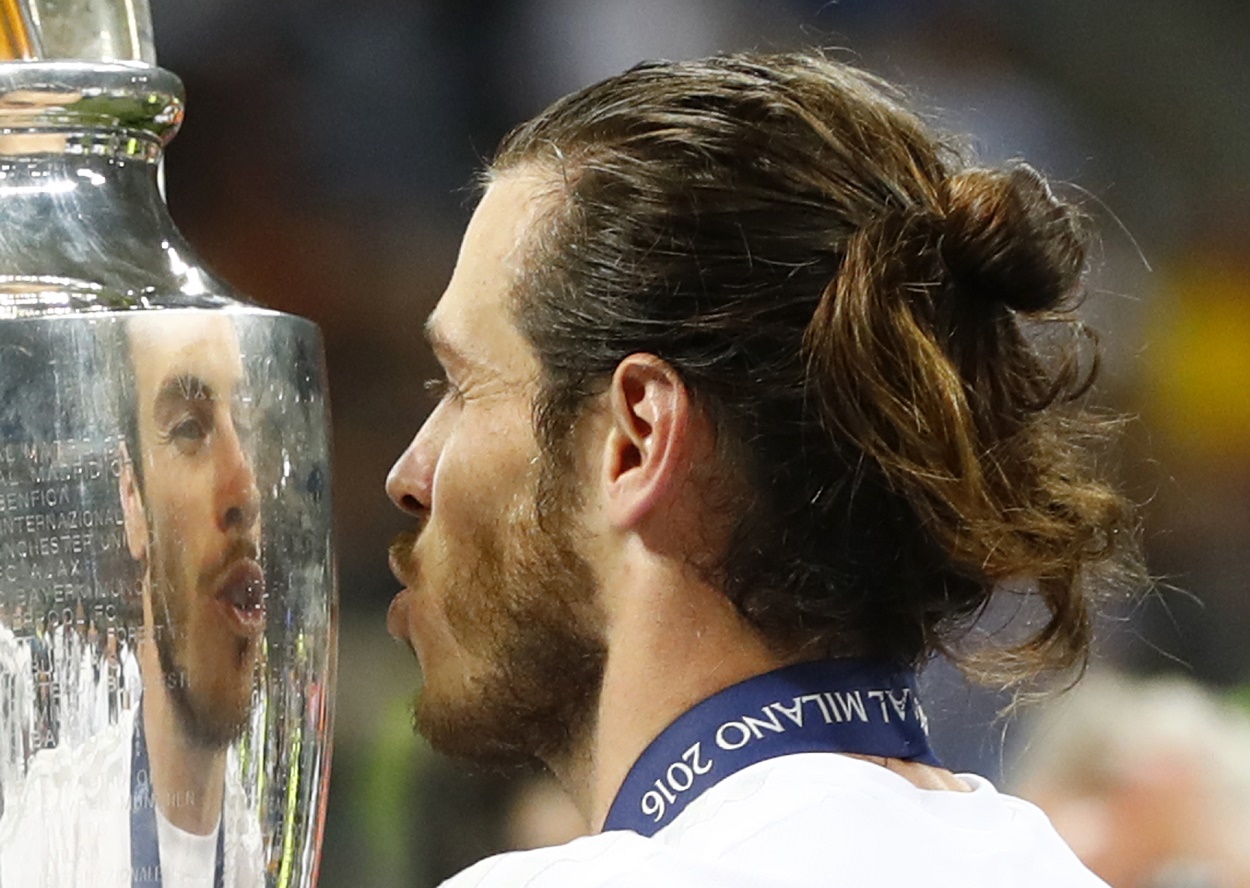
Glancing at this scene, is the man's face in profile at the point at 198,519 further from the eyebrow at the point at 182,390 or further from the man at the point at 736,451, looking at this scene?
the man at the point at 736,451

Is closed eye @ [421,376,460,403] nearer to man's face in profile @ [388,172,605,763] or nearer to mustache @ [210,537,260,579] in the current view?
man's face in profile @ [388,172,605,763]

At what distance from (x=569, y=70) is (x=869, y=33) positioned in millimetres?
241

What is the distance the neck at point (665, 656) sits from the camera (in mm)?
895

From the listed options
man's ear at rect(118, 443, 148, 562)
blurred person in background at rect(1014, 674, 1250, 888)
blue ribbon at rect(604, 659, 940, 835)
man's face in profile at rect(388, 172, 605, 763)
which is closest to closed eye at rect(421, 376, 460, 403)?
man's face in profile at rect(388, 172, 605, 763)

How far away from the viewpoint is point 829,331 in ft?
2.89

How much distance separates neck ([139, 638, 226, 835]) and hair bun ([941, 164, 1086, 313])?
43 centimetres

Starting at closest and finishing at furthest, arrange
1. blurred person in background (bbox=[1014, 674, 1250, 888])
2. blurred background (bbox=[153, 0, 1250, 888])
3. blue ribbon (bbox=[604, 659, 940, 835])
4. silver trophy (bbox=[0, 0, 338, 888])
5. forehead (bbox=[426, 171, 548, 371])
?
silver trophy (bbox=[0, 0, 338, 888])
blue ribbon (bbox=[604, 659, 940, 835])
forehead (bbox=[426, 171, 548, 371])
blurred background (bbox=[153, 0, 1250, 888])
blurred person in background (bbox=[1014, 674, 1250, 888])

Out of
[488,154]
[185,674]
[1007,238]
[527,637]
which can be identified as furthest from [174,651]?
[488,154]

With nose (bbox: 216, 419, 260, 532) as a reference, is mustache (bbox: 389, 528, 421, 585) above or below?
below

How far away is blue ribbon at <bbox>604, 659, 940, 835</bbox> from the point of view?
2.77 ft

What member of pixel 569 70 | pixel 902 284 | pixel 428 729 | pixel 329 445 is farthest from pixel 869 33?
pixel 329 445

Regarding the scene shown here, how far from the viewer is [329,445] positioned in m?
0.76

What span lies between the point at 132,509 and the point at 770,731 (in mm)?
313

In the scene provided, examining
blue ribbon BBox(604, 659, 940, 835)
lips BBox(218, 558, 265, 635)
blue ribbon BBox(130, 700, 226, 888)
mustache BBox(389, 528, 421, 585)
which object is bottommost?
blue ribbon BBox(604, 659, 940, 835)
